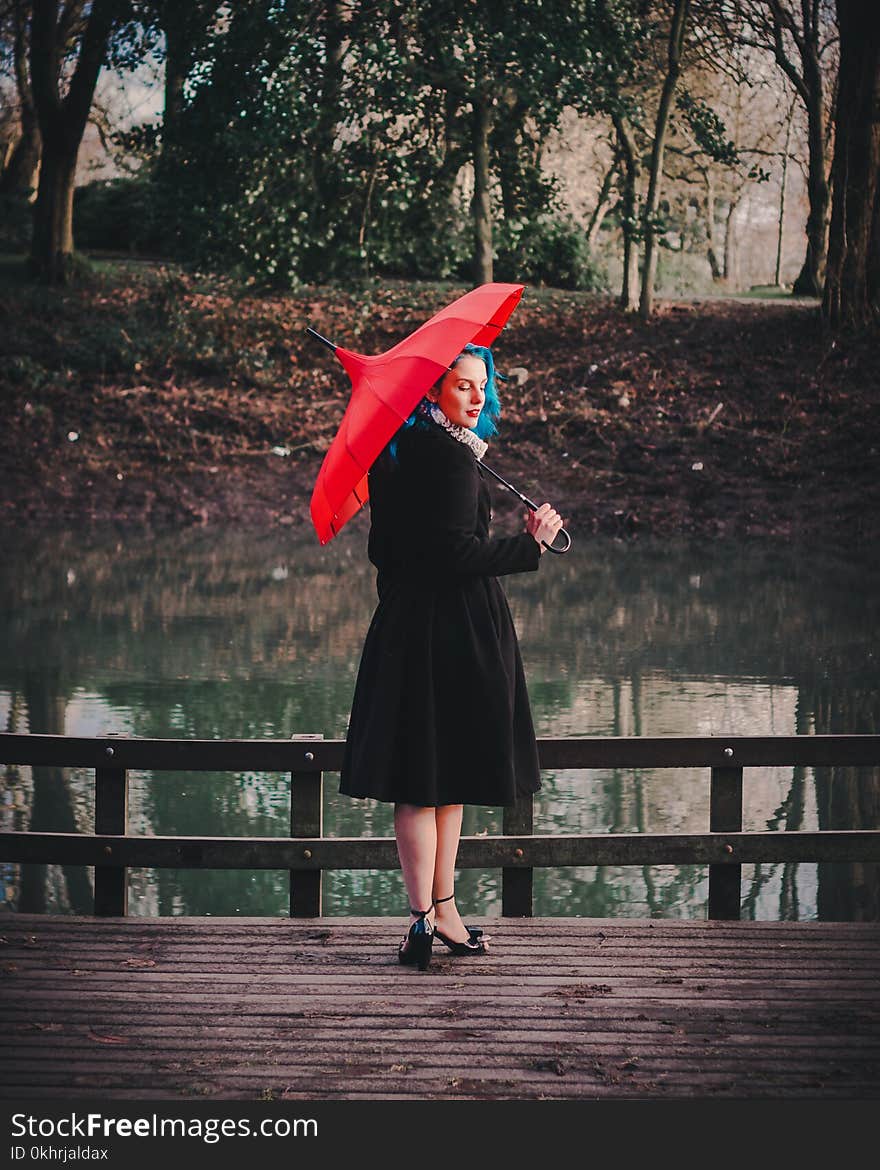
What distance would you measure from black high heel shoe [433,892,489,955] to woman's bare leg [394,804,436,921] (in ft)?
0.38

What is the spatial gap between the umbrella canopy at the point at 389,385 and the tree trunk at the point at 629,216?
Answer: 63.4ft

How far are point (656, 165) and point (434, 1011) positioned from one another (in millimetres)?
21265

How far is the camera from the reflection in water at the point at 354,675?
23.2ft

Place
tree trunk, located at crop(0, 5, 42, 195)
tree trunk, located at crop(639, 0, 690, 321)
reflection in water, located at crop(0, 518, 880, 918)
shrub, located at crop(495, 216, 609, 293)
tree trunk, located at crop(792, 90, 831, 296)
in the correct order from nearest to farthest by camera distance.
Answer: reflection in water, located at crop(0, 518, 880, 918) < tree trunk, located at crop(639, 0, 690, 321) < tree trunk, located at crop(792, 90, 831, 296) < shrub, located at crop(495, 216, 609, 293) < tree trunk, located at crop(0, 5, 42, 195)

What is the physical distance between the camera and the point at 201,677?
448 inches

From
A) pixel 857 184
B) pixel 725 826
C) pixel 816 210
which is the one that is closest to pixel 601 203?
pixel 816 210

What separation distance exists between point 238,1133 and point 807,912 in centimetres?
375

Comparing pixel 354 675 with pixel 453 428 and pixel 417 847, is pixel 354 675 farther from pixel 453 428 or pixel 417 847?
pixel 453 428

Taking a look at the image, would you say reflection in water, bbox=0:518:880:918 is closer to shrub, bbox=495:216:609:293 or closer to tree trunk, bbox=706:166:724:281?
shrub, bbox=495:216:609:293

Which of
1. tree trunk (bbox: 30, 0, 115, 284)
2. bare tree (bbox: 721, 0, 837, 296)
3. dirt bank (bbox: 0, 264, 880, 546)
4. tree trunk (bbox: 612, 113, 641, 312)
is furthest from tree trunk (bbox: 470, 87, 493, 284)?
tree trunk (bbox: 30, 0, 115, 284)

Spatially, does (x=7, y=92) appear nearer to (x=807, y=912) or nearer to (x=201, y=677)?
(x=201, y=677)

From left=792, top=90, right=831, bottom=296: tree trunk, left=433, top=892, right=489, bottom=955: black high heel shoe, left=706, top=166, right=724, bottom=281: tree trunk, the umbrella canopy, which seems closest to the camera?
the umbrella canopy

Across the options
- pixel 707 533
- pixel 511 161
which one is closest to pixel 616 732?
pixel 707 533

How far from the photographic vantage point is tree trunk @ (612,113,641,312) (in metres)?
23.1
